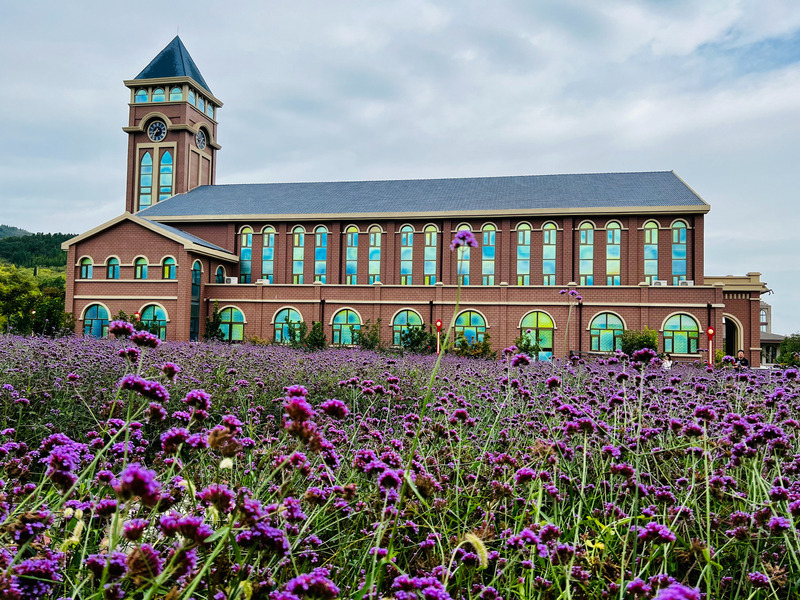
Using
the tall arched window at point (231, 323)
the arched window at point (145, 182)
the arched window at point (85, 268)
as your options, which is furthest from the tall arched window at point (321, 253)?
the arched window at point (145, 182)

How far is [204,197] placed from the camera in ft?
116

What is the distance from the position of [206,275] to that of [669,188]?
25603mm

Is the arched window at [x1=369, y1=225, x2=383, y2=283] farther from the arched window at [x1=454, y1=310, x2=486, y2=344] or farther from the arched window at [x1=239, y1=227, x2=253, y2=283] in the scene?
the arched window at [x1=239, y1=227, x2=253, y2=283]

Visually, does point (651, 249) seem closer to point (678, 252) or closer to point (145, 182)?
point (678, 252)

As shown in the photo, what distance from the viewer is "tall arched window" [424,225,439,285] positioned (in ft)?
101

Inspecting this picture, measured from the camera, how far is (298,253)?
106ft

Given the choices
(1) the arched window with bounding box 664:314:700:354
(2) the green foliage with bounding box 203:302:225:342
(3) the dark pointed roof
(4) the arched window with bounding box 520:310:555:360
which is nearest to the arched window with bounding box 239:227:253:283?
(2) the green foliage with bounding box 203:302:225:342

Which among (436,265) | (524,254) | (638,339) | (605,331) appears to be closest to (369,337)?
(436,265)

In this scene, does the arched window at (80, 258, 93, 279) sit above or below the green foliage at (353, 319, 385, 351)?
above

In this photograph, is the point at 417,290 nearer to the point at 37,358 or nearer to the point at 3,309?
the point at 37,358

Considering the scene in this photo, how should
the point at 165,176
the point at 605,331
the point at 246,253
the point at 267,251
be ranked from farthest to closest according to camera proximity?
the point at 165,176
the point at 246,253
the point at 267,251
the point at 605,331

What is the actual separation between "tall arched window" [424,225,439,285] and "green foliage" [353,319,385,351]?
14.7ft

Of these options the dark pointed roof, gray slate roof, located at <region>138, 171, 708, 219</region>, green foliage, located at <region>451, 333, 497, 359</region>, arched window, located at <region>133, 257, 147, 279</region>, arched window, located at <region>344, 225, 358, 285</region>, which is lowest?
green foliage, located at <region>451, 333, 497, 359</region>

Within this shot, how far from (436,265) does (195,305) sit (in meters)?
13.0
